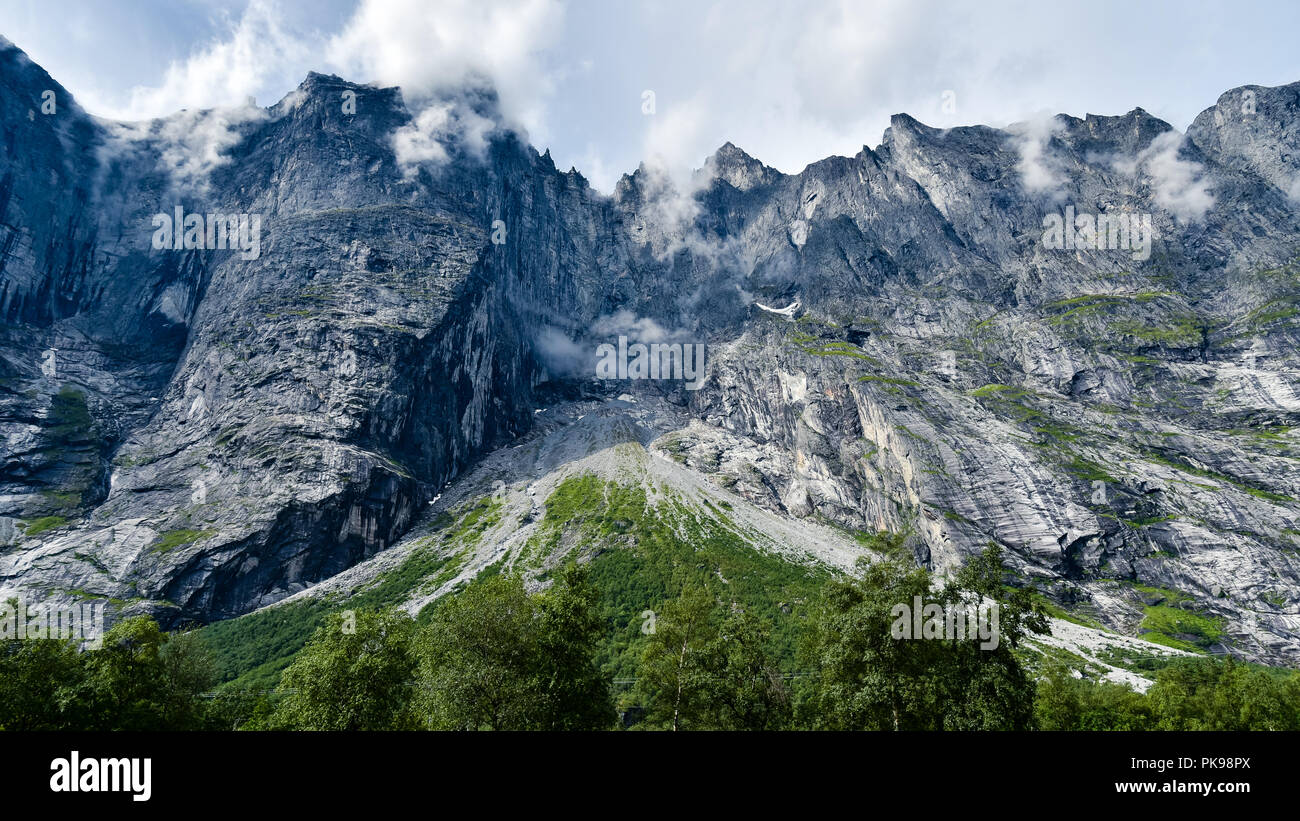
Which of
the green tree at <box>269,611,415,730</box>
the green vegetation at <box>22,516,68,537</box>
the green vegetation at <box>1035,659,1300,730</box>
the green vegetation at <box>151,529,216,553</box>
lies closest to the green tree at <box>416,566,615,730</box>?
the green tree at <box>269,611,415,730</box>

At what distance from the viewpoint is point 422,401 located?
147 metres

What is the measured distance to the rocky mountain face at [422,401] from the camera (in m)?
111

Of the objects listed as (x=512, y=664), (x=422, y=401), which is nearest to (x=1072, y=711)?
(x=512, y=664)

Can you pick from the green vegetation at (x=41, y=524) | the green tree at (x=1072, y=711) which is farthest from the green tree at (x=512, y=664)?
the green vegetation at (x=41, y=524)

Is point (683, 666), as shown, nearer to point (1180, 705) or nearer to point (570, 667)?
point (570, 667)

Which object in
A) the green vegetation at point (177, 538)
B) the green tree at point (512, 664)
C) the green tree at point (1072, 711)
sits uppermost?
the green tree at point (512, 664)

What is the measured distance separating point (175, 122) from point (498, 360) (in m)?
140

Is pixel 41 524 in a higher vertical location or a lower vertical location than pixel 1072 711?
higher

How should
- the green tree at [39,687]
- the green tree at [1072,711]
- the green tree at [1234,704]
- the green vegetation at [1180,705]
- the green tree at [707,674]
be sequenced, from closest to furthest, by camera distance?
the green tree at [39,687]
the green tree at [707,674]
the green tree at [1234,704]
the green vegetation at [1180,705]
the green tree at [1072,711]

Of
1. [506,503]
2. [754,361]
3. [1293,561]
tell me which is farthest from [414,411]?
[1293,561]

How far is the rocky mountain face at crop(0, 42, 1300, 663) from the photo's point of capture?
364 feet

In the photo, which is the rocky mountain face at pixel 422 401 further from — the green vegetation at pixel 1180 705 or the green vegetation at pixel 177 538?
A: the green vegetation at pixel 1180 705
